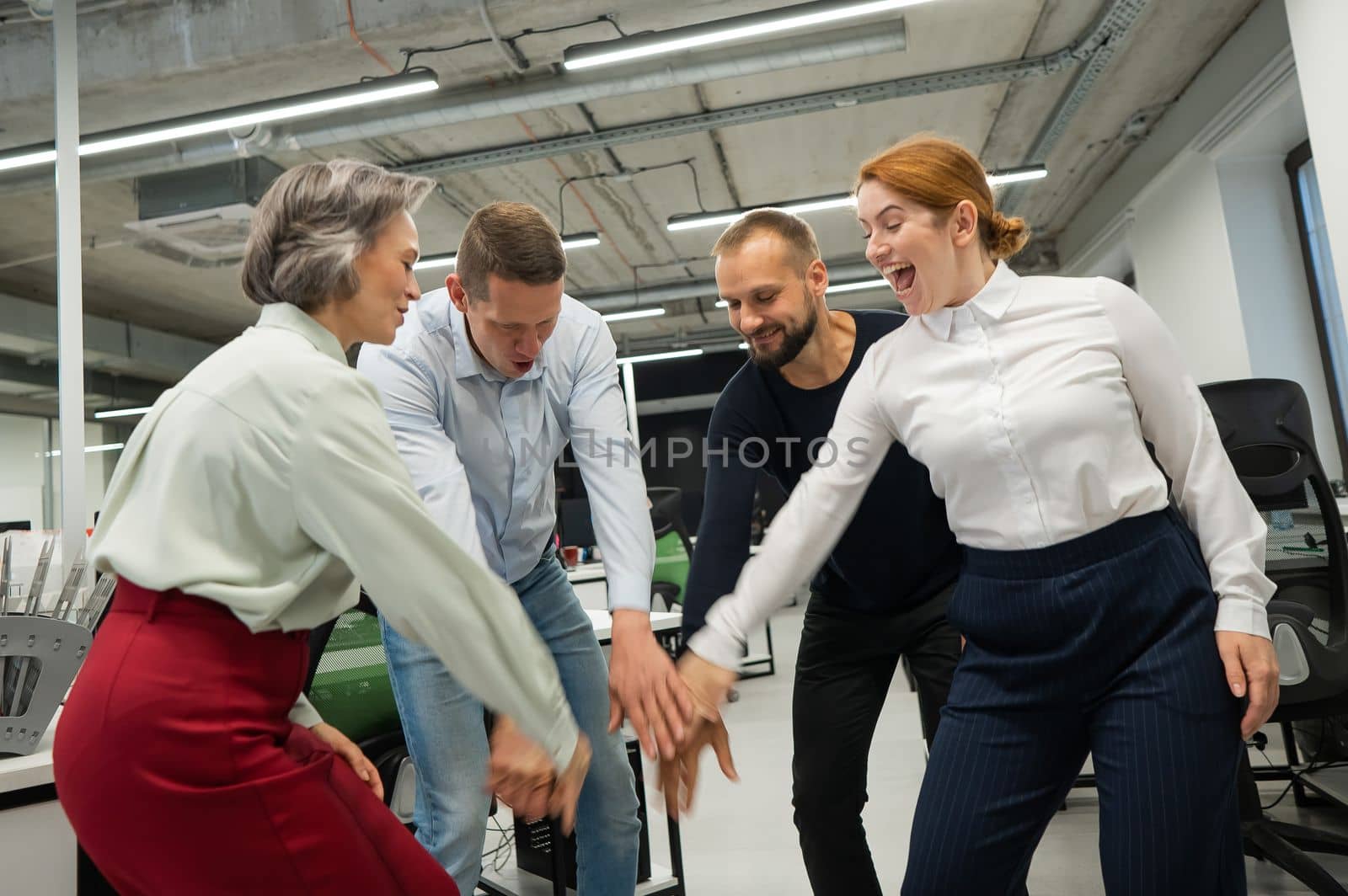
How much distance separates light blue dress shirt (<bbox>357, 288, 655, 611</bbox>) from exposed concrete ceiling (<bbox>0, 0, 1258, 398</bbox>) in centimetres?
363

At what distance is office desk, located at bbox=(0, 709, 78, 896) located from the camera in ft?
4.44

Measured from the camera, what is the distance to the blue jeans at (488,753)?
5.32 ft

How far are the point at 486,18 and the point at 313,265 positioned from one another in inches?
167

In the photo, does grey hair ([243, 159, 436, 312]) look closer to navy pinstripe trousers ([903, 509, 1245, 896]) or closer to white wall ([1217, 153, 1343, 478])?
navy pinstripe trousers ([903, 509, 1245, 896])

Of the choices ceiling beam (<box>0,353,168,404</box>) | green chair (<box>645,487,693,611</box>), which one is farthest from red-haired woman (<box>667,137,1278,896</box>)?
ceiling beam (<box>0,353,168,404</box>)

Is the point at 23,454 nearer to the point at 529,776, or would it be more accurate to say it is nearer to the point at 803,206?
the point at 803,206

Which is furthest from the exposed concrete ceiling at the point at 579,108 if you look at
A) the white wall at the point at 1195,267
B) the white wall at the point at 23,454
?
the white wall at the point at 23,454

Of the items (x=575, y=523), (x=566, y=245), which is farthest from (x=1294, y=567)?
(x=566, y=245)

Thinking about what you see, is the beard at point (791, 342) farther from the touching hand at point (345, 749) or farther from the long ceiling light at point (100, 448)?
the long ceiling light at point (100, 448)

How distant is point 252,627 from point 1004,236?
1198 mm

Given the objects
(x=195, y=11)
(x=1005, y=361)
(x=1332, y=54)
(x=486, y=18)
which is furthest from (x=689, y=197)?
(x=1005, y=361)

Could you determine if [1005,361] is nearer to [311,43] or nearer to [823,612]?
[823,612]

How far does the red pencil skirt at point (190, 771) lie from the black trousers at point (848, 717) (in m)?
0.97

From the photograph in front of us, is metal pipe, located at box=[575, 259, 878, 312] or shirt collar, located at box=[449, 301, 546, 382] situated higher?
metal pipe, located at box=[575, 259, 878, 312]
